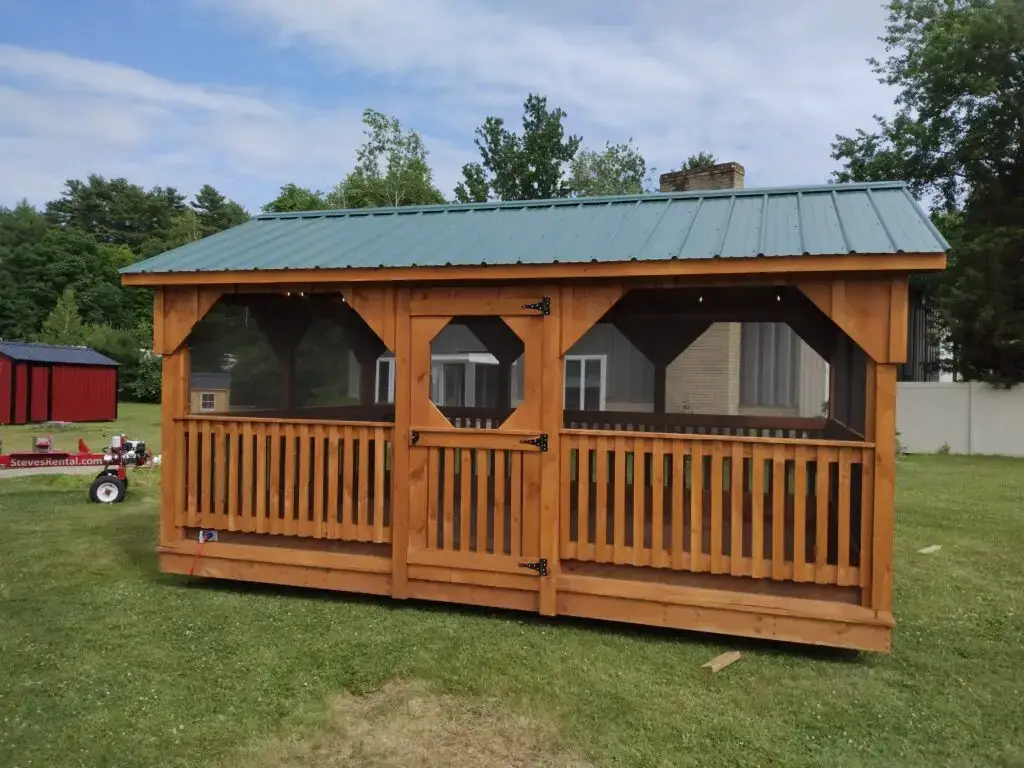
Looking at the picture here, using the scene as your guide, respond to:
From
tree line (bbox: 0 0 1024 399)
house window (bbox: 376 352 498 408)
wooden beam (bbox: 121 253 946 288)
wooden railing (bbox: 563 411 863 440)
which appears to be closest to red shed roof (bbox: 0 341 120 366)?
tree line (bbox: 0 0 1024 399)

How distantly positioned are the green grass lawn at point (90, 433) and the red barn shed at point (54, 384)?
52cm

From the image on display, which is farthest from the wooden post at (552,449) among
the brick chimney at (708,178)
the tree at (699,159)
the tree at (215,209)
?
the tree at (215,209)

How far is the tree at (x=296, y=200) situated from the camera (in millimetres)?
40062

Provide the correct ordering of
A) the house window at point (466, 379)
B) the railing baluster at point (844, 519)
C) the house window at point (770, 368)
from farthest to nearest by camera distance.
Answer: the house window at point (466, 379)
the house window at point (770, 368)
the railing baluster at point (844, 519)

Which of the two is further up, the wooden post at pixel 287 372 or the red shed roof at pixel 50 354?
the red shed roof at pixel 50 354

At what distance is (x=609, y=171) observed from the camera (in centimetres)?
3619

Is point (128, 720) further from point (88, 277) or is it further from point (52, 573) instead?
point (88, 277)

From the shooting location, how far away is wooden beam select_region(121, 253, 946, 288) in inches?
155

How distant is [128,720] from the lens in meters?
3.38

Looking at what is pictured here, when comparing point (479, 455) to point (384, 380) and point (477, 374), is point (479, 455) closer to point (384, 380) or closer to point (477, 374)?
point (384, 380)

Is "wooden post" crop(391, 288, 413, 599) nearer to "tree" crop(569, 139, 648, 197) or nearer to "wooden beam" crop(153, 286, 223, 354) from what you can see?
"wooden beam" crop(153, 286, 223, 354)

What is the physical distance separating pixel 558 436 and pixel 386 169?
112 ft

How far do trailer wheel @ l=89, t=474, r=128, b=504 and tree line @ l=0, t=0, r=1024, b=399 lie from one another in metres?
17.4

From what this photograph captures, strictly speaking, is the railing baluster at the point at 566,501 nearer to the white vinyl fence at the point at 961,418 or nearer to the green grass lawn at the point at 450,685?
the green grass lawn at the point at 450,685
